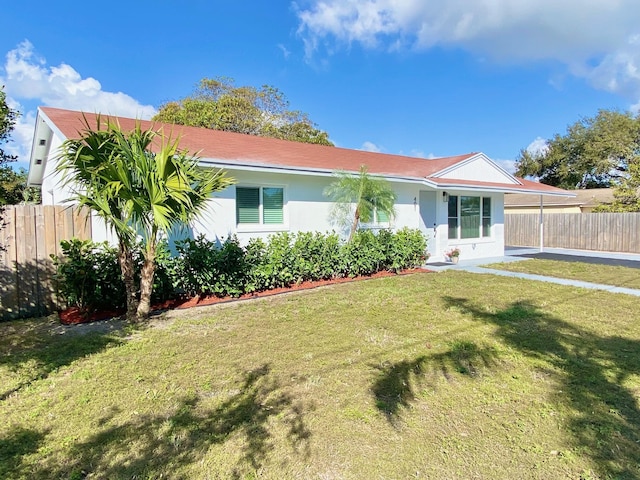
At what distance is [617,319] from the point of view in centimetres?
630

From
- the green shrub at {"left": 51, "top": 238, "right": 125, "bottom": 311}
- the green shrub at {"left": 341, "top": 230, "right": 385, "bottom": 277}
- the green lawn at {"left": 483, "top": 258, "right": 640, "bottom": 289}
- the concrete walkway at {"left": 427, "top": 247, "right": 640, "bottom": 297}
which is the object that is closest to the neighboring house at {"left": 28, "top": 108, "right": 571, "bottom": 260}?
the green shrub at {"left": 51, "top": 238, "right": 125, "bottom": 311}

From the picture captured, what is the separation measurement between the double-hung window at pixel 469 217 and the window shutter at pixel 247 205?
759cm

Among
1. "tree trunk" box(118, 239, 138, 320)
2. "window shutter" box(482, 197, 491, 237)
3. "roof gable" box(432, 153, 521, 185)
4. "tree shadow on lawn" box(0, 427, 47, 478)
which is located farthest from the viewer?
"window shutter" box(482, 197, 491, 237)

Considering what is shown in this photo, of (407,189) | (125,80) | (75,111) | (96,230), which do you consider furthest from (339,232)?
(125,80)

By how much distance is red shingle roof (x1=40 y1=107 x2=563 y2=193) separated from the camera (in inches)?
359

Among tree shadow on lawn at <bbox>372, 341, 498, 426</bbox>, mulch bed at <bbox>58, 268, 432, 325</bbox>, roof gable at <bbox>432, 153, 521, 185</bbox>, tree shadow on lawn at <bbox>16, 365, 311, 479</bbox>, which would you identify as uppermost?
roof gable at <bbox>432, 153, 521, 185</bbox>

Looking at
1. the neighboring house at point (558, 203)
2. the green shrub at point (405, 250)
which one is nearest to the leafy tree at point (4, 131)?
the green shrub at point (405, 250)

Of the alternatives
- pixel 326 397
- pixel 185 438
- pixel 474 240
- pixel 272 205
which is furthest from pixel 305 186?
pixel 185 438

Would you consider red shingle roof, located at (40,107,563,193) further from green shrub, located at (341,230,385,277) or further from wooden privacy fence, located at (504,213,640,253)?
wooden privacy fence, located at (504,213,640,253)

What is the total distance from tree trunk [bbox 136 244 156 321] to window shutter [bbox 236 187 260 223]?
132 inches

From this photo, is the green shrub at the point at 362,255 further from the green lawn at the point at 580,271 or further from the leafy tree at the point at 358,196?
the green lawn at the point at 580,271

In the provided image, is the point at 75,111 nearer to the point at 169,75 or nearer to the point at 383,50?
the point at 169,75

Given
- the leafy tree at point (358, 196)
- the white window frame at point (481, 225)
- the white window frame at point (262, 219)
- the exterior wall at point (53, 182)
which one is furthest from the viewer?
the white window frame at point (481, 225)

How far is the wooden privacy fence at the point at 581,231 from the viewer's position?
54.4 feet
